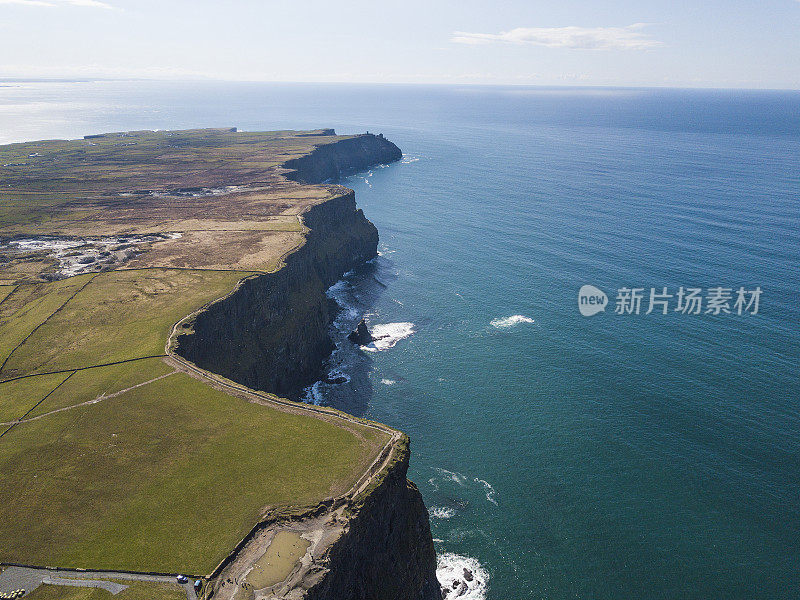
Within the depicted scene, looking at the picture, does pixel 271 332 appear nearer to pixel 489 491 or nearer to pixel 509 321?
pixel 489 491

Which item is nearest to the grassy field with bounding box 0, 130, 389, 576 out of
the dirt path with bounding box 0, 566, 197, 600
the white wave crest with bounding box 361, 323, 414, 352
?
the dirt path with bounding box 0, 566, 197, 600

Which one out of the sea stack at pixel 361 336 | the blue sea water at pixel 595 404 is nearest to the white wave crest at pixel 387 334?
the blue sea water at pixel 595 404

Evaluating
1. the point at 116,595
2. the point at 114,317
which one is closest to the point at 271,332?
the point at 114,317

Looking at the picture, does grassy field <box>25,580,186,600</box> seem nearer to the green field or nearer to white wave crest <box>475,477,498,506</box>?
the green field

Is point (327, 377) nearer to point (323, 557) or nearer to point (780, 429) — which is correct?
point (323, 557)

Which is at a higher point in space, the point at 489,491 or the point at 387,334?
the point at 387,334

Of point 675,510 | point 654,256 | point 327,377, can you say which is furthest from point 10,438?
point 654,256
